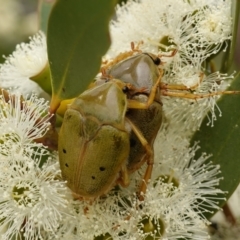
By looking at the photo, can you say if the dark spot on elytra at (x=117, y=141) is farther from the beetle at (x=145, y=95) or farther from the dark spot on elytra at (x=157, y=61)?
the dark spot on elytra at (x=157, y=61)

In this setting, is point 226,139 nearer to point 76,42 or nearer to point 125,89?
point 125,89

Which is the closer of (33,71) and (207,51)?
(207,51)

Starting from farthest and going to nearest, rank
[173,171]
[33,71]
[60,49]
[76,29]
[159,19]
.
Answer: [33,71] < [159,19] < [173,171] < [60,49] < [76,29]

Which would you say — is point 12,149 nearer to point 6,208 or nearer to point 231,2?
point 6,208

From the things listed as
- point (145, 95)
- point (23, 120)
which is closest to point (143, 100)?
point (145, 95)

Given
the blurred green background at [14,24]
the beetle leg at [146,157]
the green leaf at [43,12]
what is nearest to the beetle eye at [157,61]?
the beetle leg at [146,157]

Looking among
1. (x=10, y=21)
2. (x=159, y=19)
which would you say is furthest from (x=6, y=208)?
(x=10, y=21)

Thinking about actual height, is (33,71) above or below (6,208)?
above
